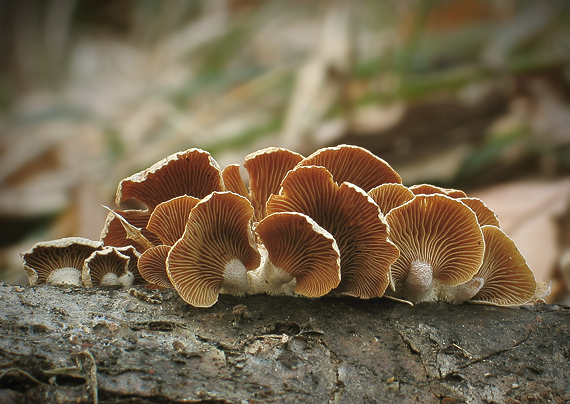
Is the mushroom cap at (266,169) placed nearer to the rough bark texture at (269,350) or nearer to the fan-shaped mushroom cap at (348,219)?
the fan-shaped mushroom cap at (348,219)

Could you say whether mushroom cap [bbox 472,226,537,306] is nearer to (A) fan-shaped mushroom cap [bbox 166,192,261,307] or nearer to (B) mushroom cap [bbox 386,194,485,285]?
(B) mushroom cap [bbox 386,194,485,285]

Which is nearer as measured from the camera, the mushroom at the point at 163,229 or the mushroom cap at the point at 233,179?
the mushroom at the point at 163,229

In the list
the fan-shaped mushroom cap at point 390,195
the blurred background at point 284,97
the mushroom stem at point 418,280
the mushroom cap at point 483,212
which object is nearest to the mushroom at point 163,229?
the fan-shaped mushroom cap at point 390,195

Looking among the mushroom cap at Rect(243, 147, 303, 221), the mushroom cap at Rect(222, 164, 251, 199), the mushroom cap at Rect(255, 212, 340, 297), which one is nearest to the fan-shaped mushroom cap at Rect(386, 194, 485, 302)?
the mushroom cap at Rect(255, 212, 340, 297)

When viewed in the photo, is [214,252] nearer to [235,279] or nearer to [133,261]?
[235,279]

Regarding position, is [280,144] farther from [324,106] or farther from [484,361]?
[484,361]

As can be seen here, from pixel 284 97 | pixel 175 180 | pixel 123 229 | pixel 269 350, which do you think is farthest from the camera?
pixel 284 97

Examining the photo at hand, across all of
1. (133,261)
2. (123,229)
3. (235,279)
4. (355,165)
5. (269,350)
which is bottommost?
(269,350)

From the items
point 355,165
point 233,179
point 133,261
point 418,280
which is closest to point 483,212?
point 418,280
